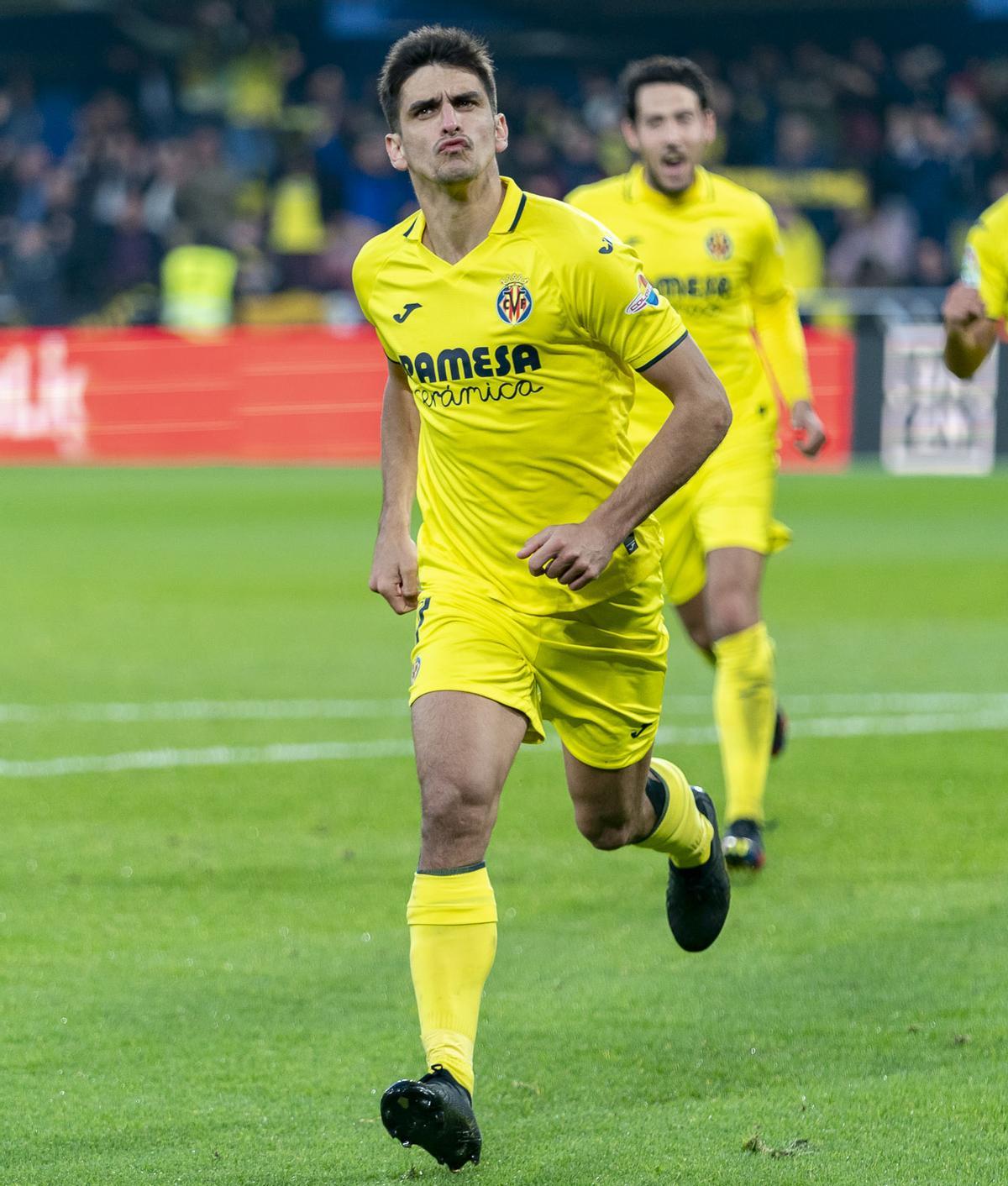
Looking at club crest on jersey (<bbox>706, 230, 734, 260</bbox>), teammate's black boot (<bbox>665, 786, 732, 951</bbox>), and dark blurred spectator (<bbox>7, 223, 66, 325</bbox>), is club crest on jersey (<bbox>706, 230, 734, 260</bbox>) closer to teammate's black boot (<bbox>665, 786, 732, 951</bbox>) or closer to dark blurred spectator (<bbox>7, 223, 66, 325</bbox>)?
teammate's black boot (<bbox>665, 786, 732, 951</bbox>)

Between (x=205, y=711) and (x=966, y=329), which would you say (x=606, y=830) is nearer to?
(x=966, y=329)

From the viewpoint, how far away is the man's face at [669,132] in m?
7.54

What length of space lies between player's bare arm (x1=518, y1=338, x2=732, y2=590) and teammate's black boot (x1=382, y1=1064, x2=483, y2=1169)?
1093 mm

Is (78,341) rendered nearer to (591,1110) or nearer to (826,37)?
(826,37)

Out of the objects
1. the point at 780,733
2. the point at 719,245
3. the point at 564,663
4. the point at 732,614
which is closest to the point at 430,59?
the point at 564,663

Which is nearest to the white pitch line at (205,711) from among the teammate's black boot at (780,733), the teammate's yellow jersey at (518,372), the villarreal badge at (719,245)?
the teammate's black boot at (780,733)

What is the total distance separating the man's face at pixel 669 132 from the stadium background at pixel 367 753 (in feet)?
7.67

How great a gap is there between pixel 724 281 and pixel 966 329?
199cm

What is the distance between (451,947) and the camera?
429cm

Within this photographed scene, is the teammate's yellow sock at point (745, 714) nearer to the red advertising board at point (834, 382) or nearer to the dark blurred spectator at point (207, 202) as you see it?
the red advertising board at point (834, 382)

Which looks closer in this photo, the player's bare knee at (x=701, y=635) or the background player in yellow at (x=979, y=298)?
the background player in yellow at (x=979, y=298)

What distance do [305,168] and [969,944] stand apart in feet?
Result: 79.8

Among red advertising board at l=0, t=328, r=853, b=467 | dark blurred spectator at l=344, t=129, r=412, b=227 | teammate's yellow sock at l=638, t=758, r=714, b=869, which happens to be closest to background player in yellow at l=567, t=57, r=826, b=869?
teammate's yellow sock at l=638, t=758, r=714, b=869

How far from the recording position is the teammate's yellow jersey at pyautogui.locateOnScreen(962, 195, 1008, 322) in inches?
246
